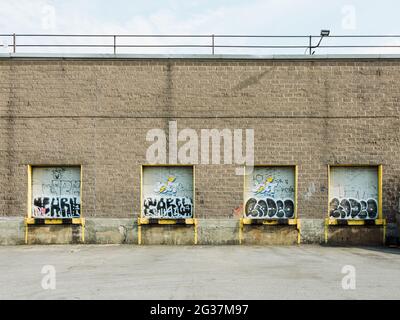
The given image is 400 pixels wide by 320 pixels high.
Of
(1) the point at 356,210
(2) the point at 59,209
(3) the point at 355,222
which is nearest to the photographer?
(3) the point at 355,222

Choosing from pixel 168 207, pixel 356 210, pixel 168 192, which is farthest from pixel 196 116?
pixel 356 210

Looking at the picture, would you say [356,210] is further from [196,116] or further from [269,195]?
[196,116]

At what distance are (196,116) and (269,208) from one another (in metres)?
3.80

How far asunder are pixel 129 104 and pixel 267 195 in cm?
536

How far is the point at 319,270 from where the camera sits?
852 cm

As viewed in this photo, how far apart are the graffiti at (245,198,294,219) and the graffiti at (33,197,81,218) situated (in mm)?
5563

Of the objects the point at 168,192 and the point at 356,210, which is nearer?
the point at 356,210

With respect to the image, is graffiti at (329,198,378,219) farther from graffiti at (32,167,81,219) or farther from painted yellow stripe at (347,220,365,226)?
graffiti at (32,167,81,219)

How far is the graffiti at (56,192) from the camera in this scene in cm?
1258

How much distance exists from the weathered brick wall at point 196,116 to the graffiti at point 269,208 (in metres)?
0.41

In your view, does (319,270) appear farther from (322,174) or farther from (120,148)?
(120,148)

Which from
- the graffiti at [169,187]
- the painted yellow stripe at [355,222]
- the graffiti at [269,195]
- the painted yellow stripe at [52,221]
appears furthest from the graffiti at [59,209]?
the painted yellow stripe at [355,222]

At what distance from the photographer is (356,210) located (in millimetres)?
12484
